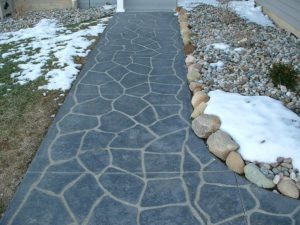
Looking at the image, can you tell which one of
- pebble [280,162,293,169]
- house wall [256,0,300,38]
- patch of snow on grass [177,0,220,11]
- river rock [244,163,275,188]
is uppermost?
house wall [256,0,300,38]

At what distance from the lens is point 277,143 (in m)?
4.17

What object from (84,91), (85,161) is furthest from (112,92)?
(85,161)

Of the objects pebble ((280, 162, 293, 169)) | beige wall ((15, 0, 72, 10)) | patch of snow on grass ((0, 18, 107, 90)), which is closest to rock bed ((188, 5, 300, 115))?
pebble ((280, 162, 293, 169))

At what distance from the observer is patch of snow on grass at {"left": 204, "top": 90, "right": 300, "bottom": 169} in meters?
4.09

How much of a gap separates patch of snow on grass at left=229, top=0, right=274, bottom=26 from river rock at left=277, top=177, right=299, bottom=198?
19.9 ft

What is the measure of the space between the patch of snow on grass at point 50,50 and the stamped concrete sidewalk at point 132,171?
0.51m

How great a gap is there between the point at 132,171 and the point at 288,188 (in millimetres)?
1711

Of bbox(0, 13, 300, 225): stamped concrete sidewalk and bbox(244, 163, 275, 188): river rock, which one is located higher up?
bbox(244, 163, 275, 188): river rock

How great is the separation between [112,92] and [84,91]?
47 cm

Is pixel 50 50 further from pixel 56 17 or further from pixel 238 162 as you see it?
pixel 238 162

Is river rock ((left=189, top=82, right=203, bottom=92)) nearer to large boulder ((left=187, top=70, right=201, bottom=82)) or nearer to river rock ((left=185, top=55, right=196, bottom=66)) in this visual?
large boulder ((left=187, top=70, right=201, bottom=82))

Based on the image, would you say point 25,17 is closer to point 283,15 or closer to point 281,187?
point 283,15

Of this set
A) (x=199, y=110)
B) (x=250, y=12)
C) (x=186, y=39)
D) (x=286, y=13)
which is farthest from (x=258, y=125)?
(x=250, y=12)

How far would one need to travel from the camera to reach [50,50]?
7605mm
